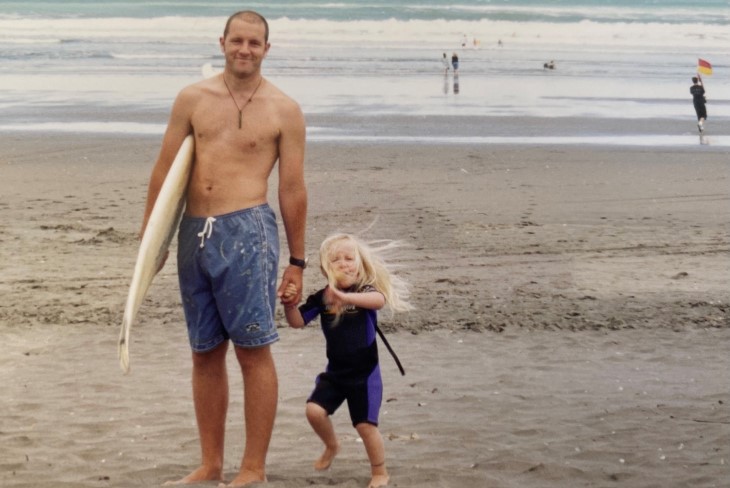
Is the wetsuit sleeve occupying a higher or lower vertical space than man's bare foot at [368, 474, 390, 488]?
higher

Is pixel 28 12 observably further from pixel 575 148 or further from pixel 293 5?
pixel 575 148

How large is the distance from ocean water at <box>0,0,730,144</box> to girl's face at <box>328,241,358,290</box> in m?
1.00

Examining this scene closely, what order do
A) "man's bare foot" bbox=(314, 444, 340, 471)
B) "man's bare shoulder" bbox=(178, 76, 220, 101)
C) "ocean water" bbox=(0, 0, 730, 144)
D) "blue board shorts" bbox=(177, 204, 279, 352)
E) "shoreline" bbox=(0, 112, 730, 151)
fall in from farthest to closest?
"ocean water" bbox=(0, 0, 730, 144) → "shoreline" bbox=(0, 112, 730, 151) → "man's bare foot" bbox=(314, 444, 340, 471) → "man's bare shoulder" bbox=(178, 76, 220, 101) → "blue board shorts" bbox=(177, 204, 279, 352)

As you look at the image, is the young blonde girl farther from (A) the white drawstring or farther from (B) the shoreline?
(B) the shoreline

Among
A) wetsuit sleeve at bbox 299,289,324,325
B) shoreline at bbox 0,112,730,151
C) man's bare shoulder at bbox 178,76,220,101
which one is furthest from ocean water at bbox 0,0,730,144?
wetsuit sleeve at bbox 299,289,324,325

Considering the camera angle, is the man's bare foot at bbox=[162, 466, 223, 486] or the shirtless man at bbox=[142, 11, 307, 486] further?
the man's bare foot at bbox=[162, 466, 223, 486]

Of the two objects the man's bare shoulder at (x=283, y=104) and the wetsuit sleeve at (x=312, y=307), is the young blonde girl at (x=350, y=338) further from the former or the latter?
the man's bare shoulder at (x=283, y=104)

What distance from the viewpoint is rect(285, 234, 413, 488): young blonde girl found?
4512 mm

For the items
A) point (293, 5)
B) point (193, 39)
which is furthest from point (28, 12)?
point (193, 39)

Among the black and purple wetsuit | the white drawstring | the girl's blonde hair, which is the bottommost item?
the black and purple wetsuit

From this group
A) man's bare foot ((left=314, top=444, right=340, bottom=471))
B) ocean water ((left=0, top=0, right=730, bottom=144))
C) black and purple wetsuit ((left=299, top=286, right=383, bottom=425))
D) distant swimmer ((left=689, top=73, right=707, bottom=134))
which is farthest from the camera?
ocean water ((left=0, top=0, right=730, bottom=144))

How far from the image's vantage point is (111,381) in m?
6.24

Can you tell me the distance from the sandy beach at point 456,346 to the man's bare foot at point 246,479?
→ 69 mm

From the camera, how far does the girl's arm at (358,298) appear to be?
450 centimetres
